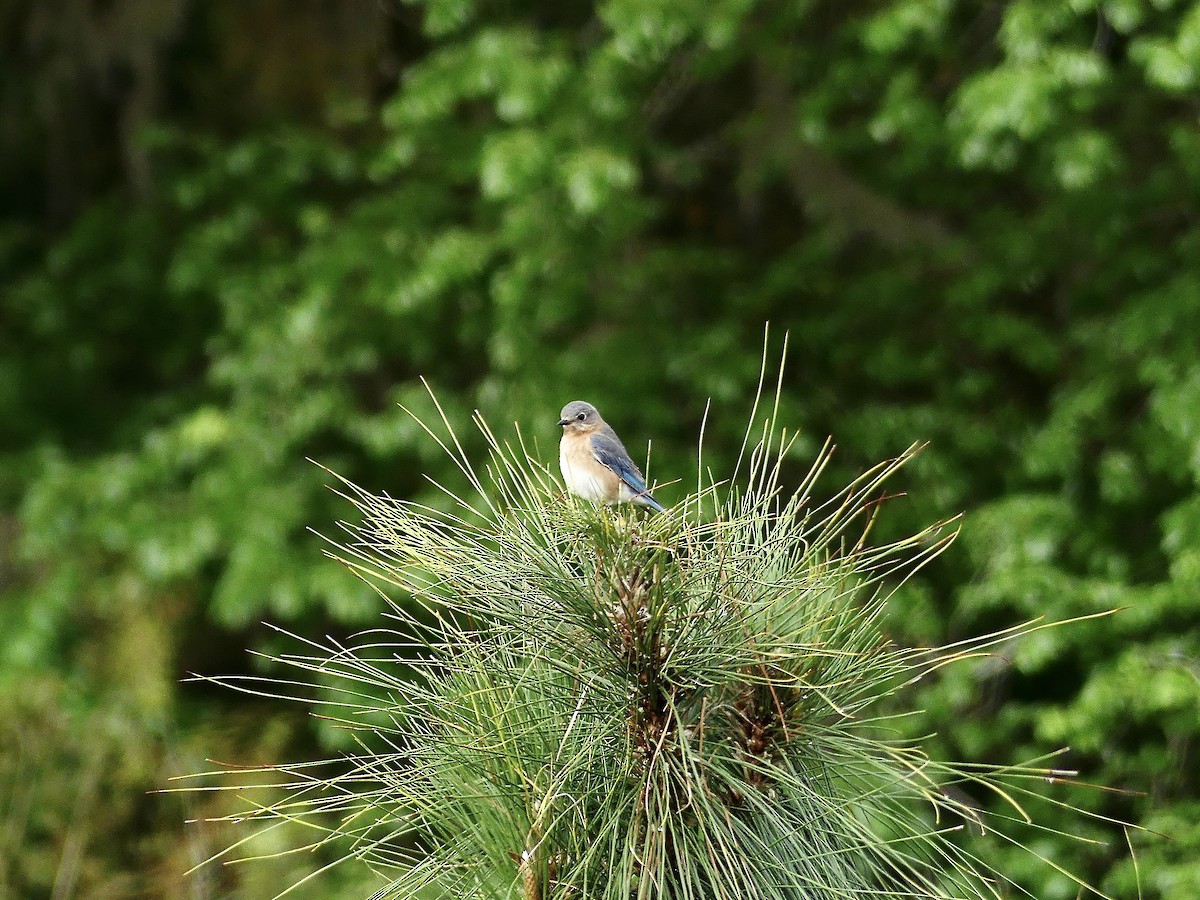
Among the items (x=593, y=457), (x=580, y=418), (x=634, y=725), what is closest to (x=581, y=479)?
(x=593, y=457)

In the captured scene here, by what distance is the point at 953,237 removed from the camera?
7141mm

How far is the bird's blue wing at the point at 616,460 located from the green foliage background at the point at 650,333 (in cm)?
211

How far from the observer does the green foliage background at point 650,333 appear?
573cm

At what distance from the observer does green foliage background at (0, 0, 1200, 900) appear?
573 centimetres

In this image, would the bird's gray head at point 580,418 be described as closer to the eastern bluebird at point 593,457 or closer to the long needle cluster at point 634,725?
the eastern bluebird at point 593,457

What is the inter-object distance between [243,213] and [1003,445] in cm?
445

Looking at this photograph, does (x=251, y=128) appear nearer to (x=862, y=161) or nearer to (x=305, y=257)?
(x=305, y=257)

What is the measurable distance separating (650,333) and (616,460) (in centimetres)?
327

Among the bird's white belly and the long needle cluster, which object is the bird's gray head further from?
the long needle cluster

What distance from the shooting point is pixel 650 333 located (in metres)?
7.09

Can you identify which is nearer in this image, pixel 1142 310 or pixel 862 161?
pixel 1142 310

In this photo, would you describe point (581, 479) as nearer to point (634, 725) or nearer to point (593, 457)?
point (593, 457)

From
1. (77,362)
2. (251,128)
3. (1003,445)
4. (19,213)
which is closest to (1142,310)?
(1003,445)

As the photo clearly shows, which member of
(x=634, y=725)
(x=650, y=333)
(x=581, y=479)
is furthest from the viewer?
(x=650, y=333)
